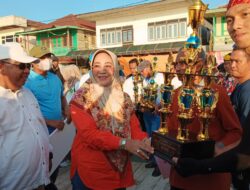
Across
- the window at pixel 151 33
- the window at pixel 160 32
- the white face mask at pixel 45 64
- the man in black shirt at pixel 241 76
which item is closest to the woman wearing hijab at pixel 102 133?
the man in black shirt at pixel 241 76

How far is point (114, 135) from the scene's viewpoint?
226cm

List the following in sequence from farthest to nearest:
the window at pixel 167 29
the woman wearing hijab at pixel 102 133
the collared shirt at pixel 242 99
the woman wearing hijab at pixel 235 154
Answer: the window at pixel 167 29 < the collared shirt at pixel 242 99 < the woman wearing hijab at pixel 102 133 < the woman wearing hijab at pixel 235 154

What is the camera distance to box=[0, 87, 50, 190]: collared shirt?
2023 mm

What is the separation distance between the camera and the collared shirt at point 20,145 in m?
2.02

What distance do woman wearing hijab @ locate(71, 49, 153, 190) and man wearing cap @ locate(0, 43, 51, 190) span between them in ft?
0.96

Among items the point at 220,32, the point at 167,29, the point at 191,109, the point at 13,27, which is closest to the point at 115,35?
the point at 167,29

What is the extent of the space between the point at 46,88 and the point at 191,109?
2.30 m

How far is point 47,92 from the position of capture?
3.70m

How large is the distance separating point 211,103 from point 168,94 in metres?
0.31

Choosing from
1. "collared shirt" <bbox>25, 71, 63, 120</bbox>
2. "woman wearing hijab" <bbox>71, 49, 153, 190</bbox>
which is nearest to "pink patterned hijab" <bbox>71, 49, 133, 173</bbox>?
"woman wearing hijab" <bbox>71, 49, 153, 190</bbox>

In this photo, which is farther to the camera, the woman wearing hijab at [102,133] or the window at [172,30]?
the window at [172,30]

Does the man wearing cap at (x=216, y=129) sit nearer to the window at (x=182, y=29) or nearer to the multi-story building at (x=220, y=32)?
the multi-story building at (x=220, y=32)

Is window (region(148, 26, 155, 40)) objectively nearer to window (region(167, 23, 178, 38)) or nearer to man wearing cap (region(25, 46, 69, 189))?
window (region(167, 23, 178, 38))

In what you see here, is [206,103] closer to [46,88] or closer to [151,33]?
[46,88]
